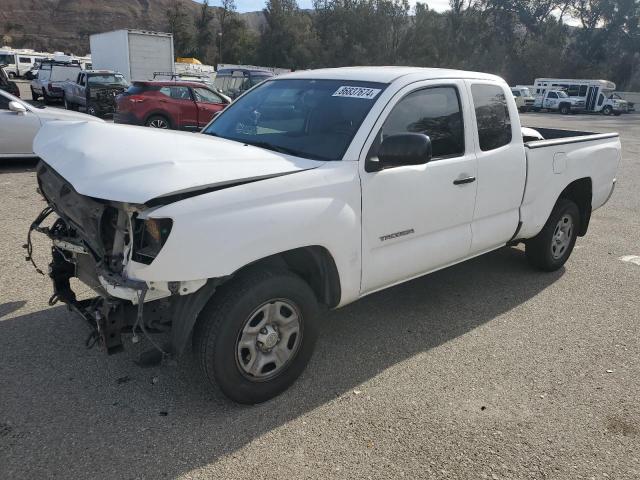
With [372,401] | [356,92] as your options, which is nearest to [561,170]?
A: [356,92]

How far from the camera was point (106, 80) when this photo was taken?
1833cm

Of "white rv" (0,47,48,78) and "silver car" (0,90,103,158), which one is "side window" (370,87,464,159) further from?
"white rv" (0,47,48,78)

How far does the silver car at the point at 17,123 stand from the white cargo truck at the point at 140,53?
15441mm

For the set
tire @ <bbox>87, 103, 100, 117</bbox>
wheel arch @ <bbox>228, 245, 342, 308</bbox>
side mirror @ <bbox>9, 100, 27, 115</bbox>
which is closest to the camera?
wheel arch @ <bbox>228, 245, 342, 308</bbox>

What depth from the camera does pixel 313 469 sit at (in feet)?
8.94

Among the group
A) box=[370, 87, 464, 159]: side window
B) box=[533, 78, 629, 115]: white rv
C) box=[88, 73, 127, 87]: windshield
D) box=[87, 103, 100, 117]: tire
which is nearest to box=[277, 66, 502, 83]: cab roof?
box=[370, 87, 464, 159]: side window

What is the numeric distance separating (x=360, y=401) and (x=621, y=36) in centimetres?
7396

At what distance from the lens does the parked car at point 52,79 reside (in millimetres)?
22797

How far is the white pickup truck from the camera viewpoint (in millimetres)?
2695

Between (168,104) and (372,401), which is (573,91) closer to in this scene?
(168,104)

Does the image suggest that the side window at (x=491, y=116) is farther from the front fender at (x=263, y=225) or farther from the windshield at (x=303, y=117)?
the front fender at (x=263, y=225)

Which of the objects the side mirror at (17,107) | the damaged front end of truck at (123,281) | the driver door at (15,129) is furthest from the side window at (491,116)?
the side mirror at (17,107)

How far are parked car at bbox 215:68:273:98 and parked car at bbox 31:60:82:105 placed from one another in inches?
334

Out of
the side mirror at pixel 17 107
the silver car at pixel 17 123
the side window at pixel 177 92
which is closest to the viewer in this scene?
the side mirror at pixel 17 107
